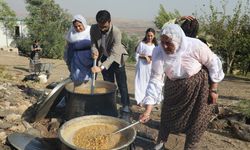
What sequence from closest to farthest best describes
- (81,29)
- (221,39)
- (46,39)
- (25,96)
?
(81,29), (25,96), (221,39), (46,39)

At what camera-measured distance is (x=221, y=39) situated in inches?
612

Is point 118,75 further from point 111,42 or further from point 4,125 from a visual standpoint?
point 4,125

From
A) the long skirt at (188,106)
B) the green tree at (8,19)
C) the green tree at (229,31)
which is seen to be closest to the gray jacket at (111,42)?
the long skirt at (188,106)

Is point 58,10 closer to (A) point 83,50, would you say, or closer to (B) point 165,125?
(A) point 83,50

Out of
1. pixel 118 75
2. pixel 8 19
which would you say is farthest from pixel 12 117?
pixel 8 19

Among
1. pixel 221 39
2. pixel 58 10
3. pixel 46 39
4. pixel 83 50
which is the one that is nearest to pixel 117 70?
pixel 83 50

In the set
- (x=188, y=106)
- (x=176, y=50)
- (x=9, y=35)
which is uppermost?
(x=176, y=50)

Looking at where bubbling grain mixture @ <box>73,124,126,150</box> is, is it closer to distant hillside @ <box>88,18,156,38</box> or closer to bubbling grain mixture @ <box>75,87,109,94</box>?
bubbling grain mixture @ <box>75,87,109,94</box>

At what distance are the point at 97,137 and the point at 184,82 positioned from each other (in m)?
1.03

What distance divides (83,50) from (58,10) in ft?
79.0

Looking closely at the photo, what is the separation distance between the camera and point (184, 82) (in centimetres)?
349

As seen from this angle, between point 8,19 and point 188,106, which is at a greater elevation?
point 188,106

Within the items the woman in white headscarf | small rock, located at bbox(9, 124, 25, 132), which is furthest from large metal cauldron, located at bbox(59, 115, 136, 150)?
the woman in white headscarf

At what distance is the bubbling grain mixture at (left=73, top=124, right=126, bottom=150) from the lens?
325 centimetres
